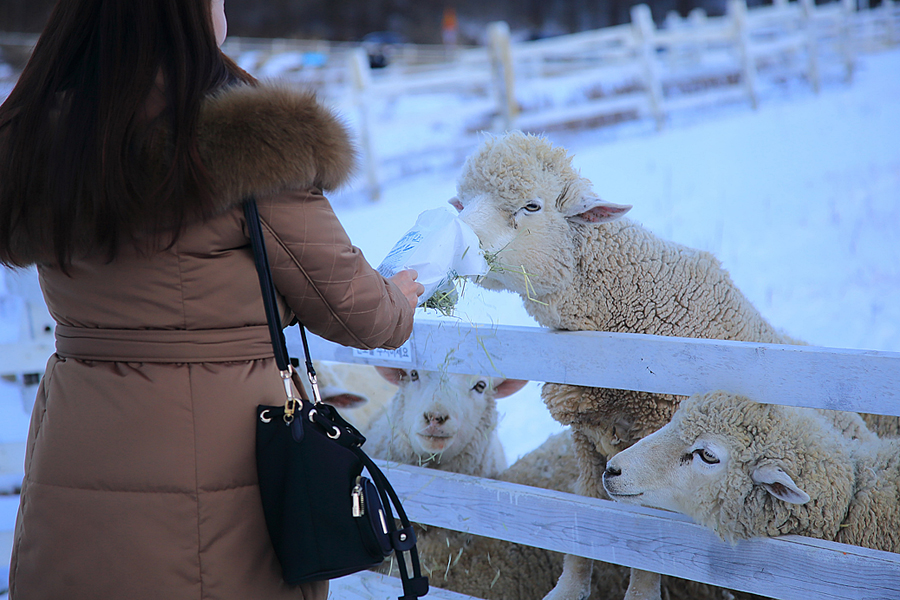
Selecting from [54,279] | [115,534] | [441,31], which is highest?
[441,31]

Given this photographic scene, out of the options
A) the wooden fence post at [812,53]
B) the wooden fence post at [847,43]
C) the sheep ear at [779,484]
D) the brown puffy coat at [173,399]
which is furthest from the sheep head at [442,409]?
the wooden fence post at [847,43]

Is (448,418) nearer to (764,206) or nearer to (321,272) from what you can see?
(321,272)

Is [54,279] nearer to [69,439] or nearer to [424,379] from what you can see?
[69,439]

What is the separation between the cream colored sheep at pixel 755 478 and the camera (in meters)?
1.90

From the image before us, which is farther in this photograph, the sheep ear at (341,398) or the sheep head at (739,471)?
the sheep ear at (341,398)

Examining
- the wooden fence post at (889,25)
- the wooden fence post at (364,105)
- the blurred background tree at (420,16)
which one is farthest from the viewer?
the blurred background tree at (420,16)

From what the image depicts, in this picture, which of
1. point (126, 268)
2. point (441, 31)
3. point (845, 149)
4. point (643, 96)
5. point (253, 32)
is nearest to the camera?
point (126, 268)

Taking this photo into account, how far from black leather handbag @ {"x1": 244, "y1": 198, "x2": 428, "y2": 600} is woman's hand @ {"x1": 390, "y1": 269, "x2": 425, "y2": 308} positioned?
406mm

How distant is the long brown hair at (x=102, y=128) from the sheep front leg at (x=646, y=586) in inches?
78.0

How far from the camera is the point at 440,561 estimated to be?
2.85 metres

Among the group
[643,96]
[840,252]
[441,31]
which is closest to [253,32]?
[441,31]

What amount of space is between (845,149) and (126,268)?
10.3 m

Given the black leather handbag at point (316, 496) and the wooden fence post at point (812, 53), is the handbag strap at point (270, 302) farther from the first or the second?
the wooden fence post at point (812, 53)

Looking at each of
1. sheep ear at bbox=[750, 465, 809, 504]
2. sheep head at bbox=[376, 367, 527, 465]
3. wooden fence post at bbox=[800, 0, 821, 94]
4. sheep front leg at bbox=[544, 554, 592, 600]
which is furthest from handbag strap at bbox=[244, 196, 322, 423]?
wooden fence post at bbox=[800, 0, 821, 94]
